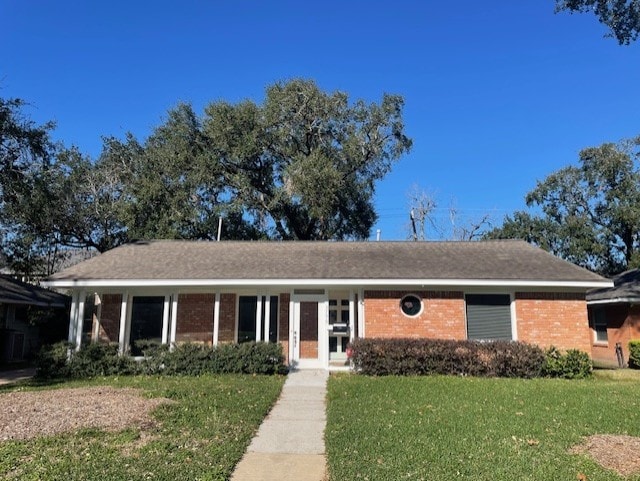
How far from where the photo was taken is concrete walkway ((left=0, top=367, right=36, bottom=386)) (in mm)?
13913

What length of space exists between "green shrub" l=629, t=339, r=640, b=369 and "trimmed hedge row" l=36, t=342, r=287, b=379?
1216cm

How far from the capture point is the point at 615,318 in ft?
65.1

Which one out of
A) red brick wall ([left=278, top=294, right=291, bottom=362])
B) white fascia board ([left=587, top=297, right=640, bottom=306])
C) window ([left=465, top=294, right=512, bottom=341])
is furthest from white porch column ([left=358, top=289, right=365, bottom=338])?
white fascia board ([left=587, top=297, right=640, bottom=306])

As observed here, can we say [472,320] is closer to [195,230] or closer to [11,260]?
[195,230]

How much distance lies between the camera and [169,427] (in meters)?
7.50

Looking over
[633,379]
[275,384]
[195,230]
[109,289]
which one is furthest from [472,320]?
[195,230]

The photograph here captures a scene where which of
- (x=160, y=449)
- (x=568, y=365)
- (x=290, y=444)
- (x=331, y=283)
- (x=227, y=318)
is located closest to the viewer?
(x=160, y=449)

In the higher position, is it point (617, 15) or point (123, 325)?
point (617, 15)

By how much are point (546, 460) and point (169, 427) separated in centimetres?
526

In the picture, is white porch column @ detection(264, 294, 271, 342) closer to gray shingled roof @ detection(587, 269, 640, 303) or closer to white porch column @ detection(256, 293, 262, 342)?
white porch column @ detection(256, 293, 262, 342)

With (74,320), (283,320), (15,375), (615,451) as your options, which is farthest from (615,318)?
(15,375)

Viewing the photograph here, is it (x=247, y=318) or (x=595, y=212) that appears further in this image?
(x=595, y=212)

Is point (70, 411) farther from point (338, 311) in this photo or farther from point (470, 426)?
point (338, 311)

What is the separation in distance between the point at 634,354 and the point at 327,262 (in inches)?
434
